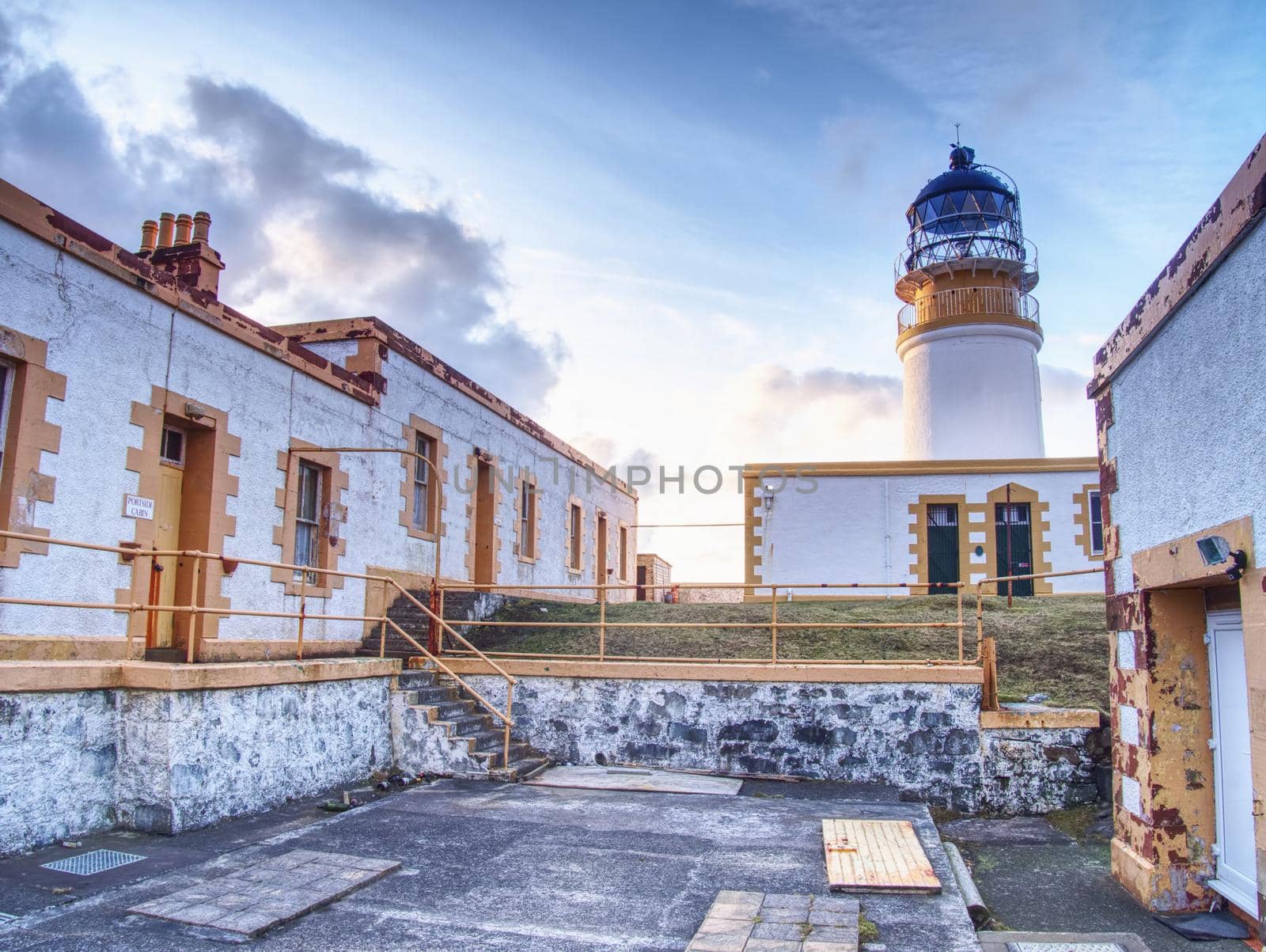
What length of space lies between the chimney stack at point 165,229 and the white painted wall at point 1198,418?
1021 centimetres

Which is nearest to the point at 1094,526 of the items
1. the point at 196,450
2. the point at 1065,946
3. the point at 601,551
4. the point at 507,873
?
the point at 601,551

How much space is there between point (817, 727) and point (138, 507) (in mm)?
7273

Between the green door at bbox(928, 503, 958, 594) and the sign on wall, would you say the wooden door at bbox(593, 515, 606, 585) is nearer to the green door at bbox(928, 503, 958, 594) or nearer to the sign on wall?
the green door at bbox(928, 503, 958, 594)

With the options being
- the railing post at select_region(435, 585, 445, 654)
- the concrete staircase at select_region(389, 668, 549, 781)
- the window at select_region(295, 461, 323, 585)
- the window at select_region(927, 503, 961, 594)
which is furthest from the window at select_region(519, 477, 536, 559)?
the window at select_region(927, 503, 961, 594)

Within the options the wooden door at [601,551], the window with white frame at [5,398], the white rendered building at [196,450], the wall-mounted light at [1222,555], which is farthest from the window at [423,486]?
the wall-mounted light at [1222,555]

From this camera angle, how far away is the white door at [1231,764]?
225 inches

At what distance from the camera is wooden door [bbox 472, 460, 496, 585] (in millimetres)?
15848

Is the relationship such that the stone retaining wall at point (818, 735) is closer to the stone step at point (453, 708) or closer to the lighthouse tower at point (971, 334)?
the stone step at point (453, 708)

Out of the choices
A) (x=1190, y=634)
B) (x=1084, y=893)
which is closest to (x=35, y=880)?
(x=1084, y=893)

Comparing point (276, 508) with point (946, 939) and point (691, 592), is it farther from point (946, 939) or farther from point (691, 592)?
point (691, 592)

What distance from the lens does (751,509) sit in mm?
16875

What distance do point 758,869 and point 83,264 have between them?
307 inches

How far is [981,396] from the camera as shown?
2119 cm

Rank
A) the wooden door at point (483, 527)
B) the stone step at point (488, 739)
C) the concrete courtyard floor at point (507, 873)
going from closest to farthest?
the concrete courtyard floor at point (507, 873)
the stone step at point (488, 739)
the wooden door at point (483, 527)
